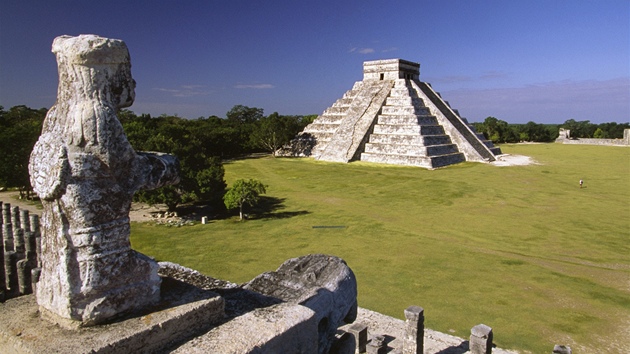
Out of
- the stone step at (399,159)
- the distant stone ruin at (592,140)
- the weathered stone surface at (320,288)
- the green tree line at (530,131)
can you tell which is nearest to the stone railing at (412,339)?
the weathered stone surface at (320,288)

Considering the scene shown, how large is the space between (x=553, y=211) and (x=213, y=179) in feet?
47.3

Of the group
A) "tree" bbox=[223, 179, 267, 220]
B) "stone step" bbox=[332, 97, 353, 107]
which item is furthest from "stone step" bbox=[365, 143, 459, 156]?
"tree" bbox=[223, 179, 267, 220]

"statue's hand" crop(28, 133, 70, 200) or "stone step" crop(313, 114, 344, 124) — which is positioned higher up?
"stone step" crop(313, 114, 344, 124)

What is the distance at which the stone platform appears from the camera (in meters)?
2.84

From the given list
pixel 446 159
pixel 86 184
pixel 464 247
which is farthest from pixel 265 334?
pixel 446 159

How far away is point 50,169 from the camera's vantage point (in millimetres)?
3008

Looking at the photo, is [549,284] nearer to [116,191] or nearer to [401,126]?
[116,191]

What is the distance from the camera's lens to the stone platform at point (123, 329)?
2.84 meters

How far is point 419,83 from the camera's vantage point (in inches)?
1721

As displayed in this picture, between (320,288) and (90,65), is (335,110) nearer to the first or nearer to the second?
(320,288)

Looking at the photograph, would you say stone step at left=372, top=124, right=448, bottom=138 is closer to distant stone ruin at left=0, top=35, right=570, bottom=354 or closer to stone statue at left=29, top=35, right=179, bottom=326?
distant stone ruin at left=0, top=35, right=570, bottom=354

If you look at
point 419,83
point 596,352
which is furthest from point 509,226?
point 419,83

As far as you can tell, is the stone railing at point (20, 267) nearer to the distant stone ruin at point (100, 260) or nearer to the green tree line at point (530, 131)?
the distant stone ruin at point (100, 260)

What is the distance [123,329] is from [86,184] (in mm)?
1056
